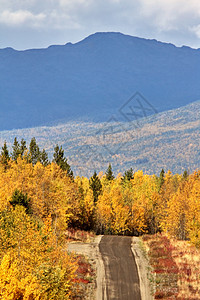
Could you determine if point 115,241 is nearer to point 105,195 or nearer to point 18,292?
point 105,195

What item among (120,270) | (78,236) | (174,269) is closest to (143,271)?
(120,270)

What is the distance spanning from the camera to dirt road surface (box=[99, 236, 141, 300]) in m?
38.1

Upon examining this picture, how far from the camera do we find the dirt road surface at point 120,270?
38.1 m

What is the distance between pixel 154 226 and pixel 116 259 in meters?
49.4

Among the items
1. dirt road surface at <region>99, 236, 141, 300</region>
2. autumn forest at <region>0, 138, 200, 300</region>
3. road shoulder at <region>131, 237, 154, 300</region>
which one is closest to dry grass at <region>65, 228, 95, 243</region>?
autumn forest at <region>0, 138, 200, 300</region>

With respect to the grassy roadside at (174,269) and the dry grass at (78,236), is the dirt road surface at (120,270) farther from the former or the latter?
the dry grass at (78,236)

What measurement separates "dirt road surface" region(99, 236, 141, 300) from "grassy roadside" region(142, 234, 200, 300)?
2.41m

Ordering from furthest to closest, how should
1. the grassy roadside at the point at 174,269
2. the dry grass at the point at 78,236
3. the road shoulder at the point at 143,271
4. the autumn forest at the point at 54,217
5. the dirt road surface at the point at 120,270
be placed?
the dry grass at the point at 78,236 → the road shoulder at the point at 143,271 → the dirt road surface at the point at 120,270 → the grassy roadside at the point at 174,269 → the autumn forest at the point at 54,217

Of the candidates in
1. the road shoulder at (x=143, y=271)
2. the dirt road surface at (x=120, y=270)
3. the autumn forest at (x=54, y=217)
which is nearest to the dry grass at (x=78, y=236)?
the autumn forest at (x=54, y=217)

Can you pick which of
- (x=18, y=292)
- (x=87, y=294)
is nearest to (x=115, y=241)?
(x=87, y=294)

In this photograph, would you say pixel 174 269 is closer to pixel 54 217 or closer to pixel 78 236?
pixel 54 217

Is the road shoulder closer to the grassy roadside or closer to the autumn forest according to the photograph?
the grassy roadside

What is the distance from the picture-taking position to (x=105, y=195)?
87000 mm

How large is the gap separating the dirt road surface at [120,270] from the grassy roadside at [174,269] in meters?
2.41
